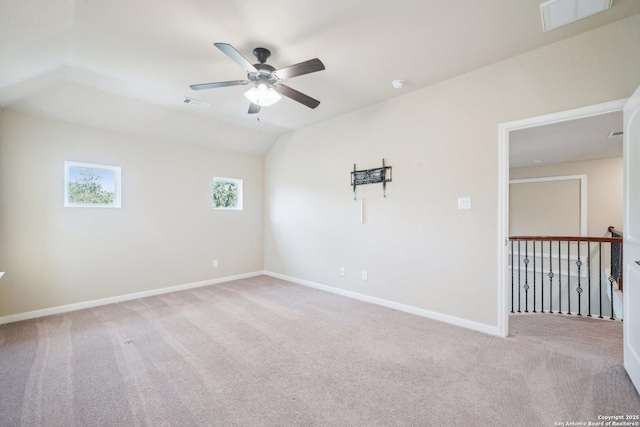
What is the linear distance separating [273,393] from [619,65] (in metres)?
3.69

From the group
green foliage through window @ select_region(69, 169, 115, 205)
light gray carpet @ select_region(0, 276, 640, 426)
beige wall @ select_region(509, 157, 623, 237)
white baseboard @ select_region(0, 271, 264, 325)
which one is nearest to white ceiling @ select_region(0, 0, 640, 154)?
green foliage through window @ select_region(69, 169, 115, 205)

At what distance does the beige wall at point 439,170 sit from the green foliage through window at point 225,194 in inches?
62.9

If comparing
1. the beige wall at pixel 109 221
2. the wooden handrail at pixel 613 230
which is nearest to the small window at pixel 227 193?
the beige wall at pixel 109 221

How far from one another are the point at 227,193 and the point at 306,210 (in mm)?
1667

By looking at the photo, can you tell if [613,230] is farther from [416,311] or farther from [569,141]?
[416,311]

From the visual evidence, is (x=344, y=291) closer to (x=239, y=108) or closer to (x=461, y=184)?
(x=461, y=184)

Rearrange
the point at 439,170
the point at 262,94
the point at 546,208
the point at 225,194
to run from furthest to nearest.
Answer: the point at 546,208
the point at 225,194
the point at 439,170
the point at 262,94

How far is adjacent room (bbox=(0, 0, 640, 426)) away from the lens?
6.24ft

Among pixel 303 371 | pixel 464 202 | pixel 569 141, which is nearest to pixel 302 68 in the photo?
pixel 464 202

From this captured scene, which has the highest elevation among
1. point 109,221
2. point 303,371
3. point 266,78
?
point 266,78

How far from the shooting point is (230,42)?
92.5 inches

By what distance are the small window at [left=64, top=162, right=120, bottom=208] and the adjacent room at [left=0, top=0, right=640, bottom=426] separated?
25 mm

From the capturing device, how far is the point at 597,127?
348 cm

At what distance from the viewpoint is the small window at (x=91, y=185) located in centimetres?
356
